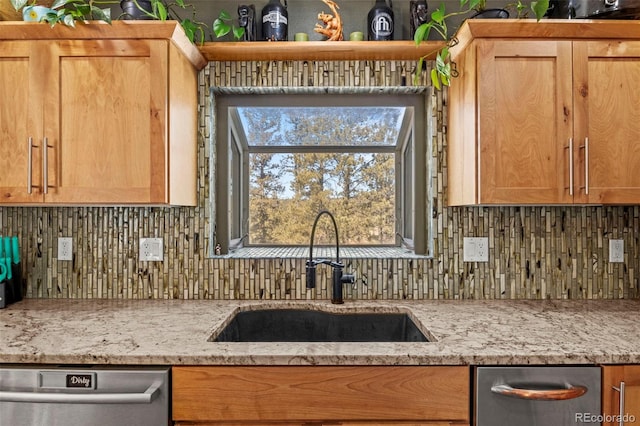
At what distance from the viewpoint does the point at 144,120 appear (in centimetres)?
148

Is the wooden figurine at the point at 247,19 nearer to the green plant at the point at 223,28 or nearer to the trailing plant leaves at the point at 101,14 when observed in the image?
the green plant at the point at 223,28

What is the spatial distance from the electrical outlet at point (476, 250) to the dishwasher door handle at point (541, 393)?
0.77 metres

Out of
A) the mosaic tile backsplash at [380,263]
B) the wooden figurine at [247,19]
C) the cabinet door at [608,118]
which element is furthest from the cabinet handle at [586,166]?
the wooden figurine at [247,19]

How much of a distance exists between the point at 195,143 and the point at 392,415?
141 cm

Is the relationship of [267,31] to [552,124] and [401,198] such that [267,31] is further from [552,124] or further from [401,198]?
[552,124]

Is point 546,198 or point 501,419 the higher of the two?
point 546,198

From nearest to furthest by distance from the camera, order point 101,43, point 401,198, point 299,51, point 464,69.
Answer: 1. point 101,43
2. point 464,69
3. point 299,51
4. point 401,198

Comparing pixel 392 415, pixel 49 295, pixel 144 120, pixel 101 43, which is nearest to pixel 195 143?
pixel 144 120

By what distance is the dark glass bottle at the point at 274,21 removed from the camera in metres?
1.71

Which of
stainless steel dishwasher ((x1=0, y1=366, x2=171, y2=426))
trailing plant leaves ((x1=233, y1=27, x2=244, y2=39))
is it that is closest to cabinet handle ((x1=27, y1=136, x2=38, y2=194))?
stainless steel dishwasher ((x1=0, y1=366, x2=171, y2=426))

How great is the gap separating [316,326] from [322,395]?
0.57 m

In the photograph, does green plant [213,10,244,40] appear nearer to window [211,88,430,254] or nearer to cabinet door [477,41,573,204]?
window [211,88,430,254]

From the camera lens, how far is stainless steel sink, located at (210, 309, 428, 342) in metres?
1.65

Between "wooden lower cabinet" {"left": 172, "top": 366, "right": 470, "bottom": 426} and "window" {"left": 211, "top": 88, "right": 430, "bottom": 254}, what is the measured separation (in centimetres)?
98
